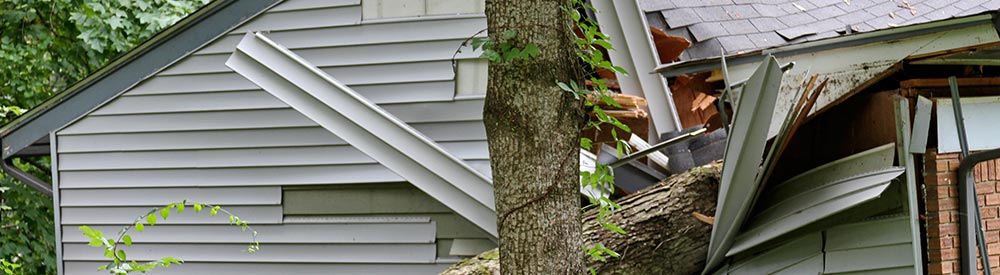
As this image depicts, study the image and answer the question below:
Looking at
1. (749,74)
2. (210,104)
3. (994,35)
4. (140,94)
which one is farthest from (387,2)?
(994,35)

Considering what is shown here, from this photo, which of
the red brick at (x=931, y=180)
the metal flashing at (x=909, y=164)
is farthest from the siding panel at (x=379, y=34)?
the red brick at (x=931, y=180)

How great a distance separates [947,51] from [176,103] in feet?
17.5

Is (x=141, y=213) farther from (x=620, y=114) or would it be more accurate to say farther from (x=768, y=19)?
(x=768, y=19)

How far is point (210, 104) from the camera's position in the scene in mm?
7500

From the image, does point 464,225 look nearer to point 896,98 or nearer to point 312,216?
point 312,216

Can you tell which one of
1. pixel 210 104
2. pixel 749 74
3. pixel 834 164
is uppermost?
pixel 210 104

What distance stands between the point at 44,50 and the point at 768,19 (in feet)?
26.0

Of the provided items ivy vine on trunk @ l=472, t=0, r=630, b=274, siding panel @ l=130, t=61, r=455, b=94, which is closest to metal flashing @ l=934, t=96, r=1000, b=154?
ivy vine on trunk @ l=472, t=0, r=630, b=274

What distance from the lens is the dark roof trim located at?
291 inches

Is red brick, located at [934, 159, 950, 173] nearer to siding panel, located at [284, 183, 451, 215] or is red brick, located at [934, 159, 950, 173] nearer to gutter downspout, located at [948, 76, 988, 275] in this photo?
gutter downspout, located at [948, 76, 988, 275]

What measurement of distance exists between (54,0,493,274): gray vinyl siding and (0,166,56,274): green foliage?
94.5 inches

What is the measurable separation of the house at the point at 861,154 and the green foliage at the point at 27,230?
23.0ft

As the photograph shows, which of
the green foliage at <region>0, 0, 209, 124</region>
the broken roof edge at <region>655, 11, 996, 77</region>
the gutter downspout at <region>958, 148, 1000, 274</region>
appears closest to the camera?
the broken roof edge at <region>655, 11, 996, 77</region>

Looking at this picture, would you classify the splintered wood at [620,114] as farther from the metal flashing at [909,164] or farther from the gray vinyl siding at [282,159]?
the metal flashing at [909,164]
